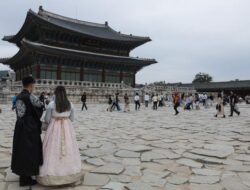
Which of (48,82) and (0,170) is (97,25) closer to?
(48,82)

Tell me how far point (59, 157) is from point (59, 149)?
12cm

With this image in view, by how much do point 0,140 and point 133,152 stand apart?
3833mm

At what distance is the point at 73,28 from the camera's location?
37.6 metres

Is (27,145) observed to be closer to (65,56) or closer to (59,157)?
(59,157)

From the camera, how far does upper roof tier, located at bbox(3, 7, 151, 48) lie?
104 feet

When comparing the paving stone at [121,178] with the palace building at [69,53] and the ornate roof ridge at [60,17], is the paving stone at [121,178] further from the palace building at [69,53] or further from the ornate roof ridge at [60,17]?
the ornate roof ridge at [60,17]

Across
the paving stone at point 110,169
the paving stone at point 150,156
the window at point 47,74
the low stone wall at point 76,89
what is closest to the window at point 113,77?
the low stone wall at point 76,89

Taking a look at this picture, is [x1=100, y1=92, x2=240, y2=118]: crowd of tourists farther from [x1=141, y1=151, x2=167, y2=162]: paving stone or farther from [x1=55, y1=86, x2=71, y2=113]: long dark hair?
[x1=55, y1=86, x2=71, y2=113]: long dark hair

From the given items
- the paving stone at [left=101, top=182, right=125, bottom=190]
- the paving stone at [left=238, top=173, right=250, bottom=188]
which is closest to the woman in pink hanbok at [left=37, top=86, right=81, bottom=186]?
the paving stone at [left=101, top=182, right=125, bottom=190]

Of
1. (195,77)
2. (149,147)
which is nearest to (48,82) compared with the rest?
(149,147)

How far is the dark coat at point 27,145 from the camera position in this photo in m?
3.90

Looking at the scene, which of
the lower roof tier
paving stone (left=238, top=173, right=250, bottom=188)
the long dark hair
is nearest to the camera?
the long dark hair

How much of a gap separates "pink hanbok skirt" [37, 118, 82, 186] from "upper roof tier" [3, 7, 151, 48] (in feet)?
93.5

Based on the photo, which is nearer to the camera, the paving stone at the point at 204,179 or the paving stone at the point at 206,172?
the paving stone at the point at 204,179
